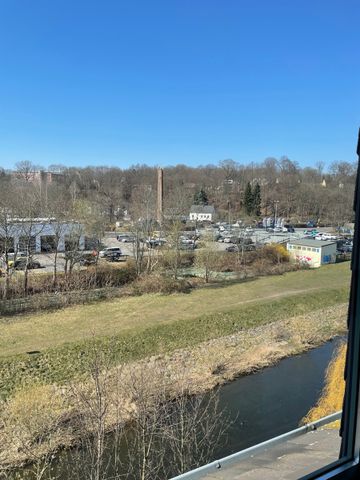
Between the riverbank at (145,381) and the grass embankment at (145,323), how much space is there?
314 millimetres

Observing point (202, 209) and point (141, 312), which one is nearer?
point (141, 312)

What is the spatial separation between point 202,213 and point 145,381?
370 inches

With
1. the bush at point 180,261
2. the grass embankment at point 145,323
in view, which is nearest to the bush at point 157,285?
the grass embankment at point 145,323

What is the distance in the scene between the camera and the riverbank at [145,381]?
3.49 meters

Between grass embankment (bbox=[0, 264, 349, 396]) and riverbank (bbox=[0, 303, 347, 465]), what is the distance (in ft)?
1.03

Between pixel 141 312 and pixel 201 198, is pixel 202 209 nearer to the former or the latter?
pixel 201 198

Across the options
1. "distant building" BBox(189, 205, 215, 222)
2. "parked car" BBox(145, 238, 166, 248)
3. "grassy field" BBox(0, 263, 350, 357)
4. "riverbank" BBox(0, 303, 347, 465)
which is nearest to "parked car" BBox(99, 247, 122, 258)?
"parked car" BBox(145, 238, 166, 248)

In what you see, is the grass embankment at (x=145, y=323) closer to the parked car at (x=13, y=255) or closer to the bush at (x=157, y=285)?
the bush at (x=157, y=285)

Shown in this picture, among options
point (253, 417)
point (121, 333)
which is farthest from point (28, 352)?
point (253, 417)

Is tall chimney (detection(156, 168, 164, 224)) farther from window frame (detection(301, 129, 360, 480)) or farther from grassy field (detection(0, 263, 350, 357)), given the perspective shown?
window frame (detection(301, 129, 360, 480))

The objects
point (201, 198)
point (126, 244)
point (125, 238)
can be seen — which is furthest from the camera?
point (201, 198)

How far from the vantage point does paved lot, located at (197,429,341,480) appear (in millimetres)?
901

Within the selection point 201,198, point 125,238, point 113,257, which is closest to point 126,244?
point 125,238

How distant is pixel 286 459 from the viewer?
1146 mm
